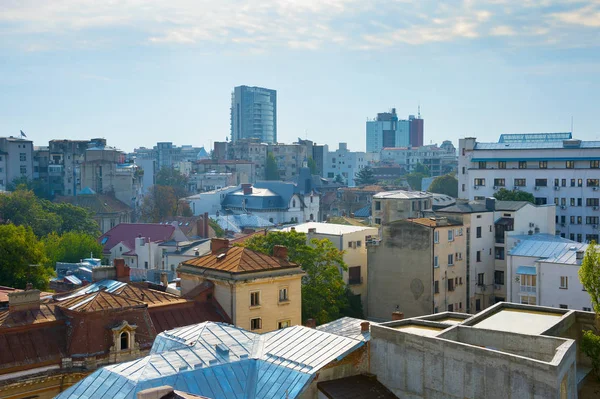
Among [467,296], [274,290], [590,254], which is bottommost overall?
[467,296]

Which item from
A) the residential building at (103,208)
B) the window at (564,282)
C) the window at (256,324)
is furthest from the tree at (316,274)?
the residential building at (103,208)

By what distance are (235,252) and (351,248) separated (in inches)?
977

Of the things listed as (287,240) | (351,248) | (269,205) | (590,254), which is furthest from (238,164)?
(590,254)

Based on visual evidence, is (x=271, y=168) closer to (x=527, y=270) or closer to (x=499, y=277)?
(x=499, y=277)

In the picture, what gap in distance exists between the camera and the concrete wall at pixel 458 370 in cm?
2275

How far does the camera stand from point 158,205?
127125 millimetres

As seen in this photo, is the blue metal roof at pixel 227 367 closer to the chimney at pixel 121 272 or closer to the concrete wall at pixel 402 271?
the chimney at pixel 121 272

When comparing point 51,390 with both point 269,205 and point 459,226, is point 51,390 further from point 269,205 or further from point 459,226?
point 269,205

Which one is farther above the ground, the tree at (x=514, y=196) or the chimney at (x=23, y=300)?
the tree at (x=514, y=196)

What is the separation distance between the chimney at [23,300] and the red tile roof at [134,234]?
5083 cm

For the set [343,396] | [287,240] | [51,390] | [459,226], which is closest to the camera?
[343,396]

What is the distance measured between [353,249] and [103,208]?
6200cm

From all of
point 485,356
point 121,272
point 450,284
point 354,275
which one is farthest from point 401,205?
point 485,356

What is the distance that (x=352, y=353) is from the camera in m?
27.7
